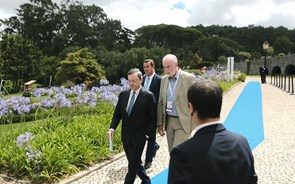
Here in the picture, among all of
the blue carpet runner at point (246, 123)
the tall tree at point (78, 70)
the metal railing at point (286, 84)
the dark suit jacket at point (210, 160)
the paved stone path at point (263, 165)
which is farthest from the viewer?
the tall tree at point (78, 70)

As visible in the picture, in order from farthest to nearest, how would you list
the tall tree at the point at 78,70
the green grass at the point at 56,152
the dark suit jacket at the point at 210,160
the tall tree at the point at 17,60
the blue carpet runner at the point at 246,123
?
the tall tree at the point at 17,60 → the tall tree at the point at 78,70 → the blue carpet runner at the point at 246,123 → the green grass at the point at 56,152 → the dark suit jacket at the point at 210,160

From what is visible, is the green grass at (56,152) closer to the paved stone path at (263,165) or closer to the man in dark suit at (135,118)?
the paved stone path at (263,165)

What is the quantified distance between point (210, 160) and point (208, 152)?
4cm

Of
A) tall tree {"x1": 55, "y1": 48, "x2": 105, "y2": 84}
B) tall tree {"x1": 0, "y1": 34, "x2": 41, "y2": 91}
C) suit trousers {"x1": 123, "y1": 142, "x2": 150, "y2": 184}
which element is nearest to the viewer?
suit trousers {"x1": 123, "y1": 142, "x2": 150, "y2": 184}

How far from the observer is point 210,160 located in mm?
1454

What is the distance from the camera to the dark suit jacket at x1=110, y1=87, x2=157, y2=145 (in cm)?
372

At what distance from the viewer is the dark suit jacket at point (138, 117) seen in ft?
12.2

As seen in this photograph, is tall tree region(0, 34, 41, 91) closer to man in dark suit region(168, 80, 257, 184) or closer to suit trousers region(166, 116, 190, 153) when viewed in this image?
suit trousers region(166, 116, 190, 153)

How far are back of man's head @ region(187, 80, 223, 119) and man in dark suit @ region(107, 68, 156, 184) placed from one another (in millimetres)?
2223

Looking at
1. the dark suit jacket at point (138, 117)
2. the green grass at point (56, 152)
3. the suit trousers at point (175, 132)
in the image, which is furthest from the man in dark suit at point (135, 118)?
the green grass at point (56, 152)

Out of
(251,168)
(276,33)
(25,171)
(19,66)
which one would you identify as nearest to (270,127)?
(25,171)

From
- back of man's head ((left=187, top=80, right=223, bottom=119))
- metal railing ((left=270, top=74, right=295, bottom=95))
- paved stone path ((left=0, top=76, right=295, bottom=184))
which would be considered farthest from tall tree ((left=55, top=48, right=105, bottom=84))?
back of man's head ((left=187, top=80, right=223, bottom=119))

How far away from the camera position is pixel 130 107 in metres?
3.81

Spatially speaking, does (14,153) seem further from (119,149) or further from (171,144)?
(171,144)
